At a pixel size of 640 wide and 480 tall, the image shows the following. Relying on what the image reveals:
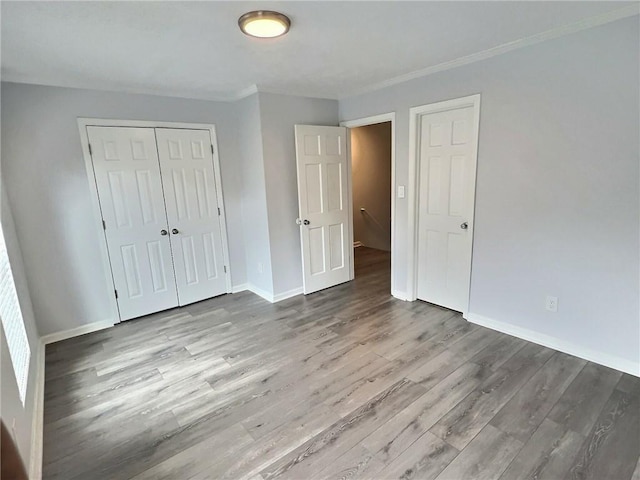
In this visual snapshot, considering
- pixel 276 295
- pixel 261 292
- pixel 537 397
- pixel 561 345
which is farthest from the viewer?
pixel 261 292

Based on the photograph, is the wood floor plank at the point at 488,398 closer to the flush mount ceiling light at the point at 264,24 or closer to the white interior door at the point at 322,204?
the white interior door at the point at 322,204

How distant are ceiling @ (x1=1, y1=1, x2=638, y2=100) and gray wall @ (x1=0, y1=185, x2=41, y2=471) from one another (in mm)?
1210

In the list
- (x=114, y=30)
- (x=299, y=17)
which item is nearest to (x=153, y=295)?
(x=114, y=30)

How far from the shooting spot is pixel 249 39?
7.25 feet

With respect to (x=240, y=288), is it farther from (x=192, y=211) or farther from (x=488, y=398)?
(x=488, y=398)

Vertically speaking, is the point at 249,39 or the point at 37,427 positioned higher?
the point at 249,39

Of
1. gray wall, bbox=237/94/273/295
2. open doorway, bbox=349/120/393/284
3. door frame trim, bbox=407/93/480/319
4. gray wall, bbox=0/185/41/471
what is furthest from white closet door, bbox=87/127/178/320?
open doorway, bbox=349/120/393/284

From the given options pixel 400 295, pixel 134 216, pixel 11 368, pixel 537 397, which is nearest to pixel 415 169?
pixel 400 295

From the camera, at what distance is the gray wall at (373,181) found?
232 inches

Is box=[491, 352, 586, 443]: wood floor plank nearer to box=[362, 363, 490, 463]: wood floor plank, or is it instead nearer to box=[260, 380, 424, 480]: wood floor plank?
box=[362, 363, 490, 463]: wood floor plank

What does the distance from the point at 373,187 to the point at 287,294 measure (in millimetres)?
2966

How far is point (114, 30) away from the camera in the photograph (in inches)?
78.3

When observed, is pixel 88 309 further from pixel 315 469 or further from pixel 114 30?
pixel 315 469

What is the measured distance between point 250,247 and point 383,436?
276 centimetres
